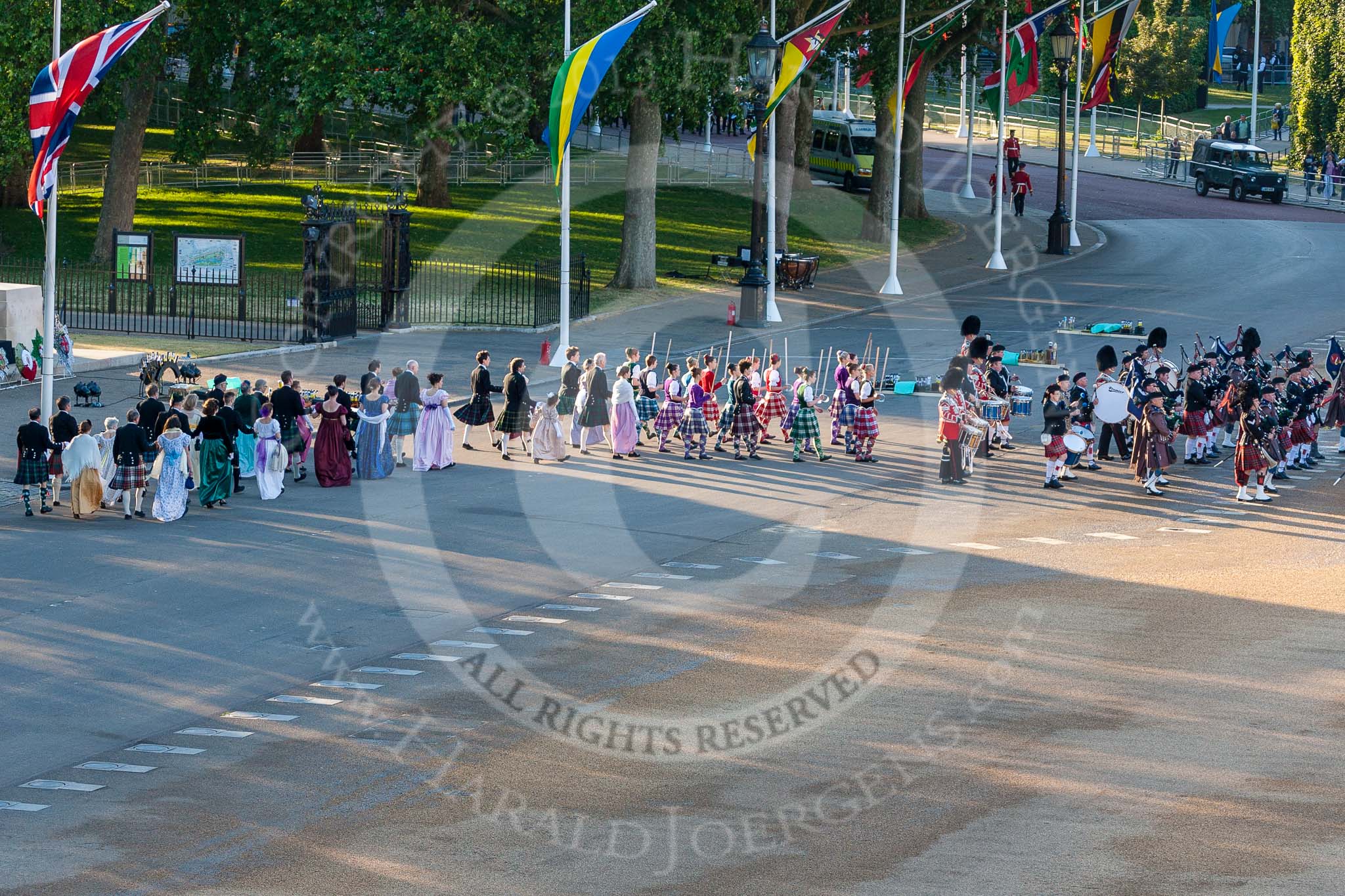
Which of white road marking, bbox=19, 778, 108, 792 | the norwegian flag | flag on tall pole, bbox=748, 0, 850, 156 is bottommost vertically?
white road marking, bbox=19, 778, 108, 792

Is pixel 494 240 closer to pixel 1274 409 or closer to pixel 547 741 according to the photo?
pixel 1274 409

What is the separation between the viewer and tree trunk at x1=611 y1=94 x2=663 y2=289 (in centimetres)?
3956

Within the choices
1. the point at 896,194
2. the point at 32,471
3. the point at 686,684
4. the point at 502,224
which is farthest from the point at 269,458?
the point at 502,224

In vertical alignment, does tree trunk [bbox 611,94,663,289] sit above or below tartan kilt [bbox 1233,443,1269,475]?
above

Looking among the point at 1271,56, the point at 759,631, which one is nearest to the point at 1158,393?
the point at 759,631

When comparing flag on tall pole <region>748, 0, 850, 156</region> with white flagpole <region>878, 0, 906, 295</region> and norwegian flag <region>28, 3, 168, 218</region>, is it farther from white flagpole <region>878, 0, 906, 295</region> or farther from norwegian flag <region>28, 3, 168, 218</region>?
norwegian flag <region>28, 3, 168, 218</region>

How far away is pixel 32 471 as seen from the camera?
20.9 meters

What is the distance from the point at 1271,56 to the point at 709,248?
5640 cm

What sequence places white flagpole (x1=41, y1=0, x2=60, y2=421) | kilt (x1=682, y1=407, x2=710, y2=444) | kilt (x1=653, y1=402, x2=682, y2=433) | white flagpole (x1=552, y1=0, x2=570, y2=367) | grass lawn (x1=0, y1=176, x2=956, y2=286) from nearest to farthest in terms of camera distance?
white flagpole (x1=41, y1=0, x2=60, y2=421)
kilt (x1=682, y1=407, x2=710, y2=444)
kilt (x1=653, y1=402, x2=682, y2=433)
white flagpole (x1=552, y1=0, x2=570, y2=367)
grass lawn (x1=0, y1=176, x2=956, y2=286)

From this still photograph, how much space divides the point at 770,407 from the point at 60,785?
15.0m

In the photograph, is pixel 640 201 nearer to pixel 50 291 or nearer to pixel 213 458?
pixel 50 291

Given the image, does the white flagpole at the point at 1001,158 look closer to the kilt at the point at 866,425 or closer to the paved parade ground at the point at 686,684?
the paved parade ground at the point at 686,684

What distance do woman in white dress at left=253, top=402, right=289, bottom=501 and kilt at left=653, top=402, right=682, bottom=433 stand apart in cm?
596

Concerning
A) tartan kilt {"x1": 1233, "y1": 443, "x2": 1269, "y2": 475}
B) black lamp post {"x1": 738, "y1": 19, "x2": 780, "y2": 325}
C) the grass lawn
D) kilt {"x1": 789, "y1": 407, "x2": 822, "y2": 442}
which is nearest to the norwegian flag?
kilt {"x1": 789, "y1": 407, "x2": 822, "y2": 442}
